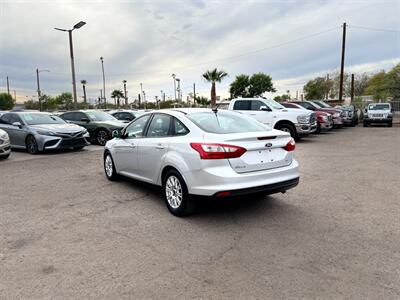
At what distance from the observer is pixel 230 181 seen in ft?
13.7

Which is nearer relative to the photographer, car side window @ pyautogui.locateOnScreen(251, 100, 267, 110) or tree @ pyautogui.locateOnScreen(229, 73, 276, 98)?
car side window @ pyautogui.locateOnScreen(251, 100, 267, 110)

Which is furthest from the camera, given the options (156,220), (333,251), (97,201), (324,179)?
Result: (324,179)

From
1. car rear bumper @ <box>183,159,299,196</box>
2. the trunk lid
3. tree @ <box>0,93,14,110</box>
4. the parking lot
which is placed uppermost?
tree @ <box>0,93,14,110</box>

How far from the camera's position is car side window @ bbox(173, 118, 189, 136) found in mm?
4822

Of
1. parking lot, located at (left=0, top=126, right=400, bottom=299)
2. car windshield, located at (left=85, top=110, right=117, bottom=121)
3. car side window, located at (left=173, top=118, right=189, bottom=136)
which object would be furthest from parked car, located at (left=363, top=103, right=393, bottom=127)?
car side window, located at (left=173, top=118, right=189, bottom=136)

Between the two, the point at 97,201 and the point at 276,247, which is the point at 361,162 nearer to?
the point at 276,247

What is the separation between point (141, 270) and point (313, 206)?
120 inches

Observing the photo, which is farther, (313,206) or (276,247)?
(313,206)

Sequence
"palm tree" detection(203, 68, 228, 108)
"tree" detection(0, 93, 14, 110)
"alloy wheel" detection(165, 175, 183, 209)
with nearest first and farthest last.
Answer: "alloy wheel" detection(165, 175, 183, 209)
"palm tree" detection(203, 68, 228, 108)
"tree" detection(0, 93, 14, 110)

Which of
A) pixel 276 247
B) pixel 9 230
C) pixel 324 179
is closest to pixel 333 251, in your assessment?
pixel 276 247

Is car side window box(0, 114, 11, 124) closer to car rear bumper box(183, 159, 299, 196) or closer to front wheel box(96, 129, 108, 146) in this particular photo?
front wheel box(96, 129, 108, 146)

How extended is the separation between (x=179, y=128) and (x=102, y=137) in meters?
9.59

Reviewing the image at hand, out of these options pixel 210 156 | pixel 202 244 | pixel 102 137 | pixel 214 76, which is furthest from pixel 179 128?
pixel 214 76

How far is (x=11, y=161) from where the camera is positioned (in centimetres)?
1005
